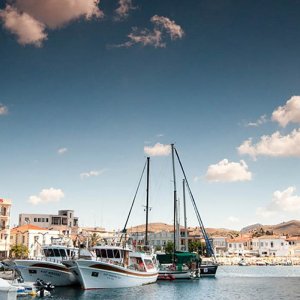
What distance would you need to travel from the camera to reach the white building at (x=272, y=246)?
17700cm

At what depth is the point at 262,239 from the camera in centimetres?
18188

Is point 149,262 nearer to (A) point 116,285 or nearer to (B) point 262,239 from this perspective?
(A) point 116,285

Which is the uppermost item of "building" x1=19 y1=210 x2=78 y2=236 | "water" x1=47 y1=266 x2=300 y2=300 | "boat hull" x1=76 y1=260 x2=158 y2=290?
"building" x1=19 y1=210 x2=78 y2=236

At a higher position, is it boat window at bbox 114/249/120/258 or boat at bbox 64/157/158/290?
boat window at bbox 114/249/120/258

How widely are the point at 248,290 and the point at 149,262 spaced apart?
13.4 meters

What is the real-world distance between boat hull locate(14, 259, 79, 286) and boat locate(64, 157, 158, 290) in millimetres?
1209

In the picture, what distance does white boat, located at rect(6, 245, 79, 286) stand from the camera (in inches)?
1886

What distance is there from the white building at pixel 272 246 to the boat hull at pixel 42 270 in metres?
144

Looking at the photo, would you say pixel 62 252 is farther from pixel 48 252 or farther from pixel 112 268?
pixel 112 268

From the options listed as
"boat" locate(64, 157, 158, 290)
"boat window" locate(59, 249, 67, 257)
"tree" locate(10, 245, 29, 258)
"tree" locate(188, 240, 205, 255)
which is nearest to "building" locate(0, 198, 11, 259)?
"tree" locate(10, 245, 29, 258)

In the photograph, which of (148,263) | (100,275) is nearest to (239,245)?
(148,263)

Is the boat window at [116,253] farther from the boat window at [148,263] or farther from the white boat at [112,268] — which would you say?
the boat window at [148,263]

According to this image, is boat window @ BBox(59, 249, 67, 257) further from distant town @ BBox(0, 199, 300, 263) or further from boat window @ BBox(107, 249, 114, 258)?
distant town @ BBox(0, 199, 300, 263)

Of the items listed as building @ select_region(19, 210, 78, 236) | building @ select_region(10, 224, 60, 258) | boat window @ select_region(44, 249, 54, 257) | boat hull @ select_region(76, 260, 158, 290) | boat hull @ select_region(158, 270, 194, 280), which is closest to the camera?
boat hull @ select_region(76, 260, 158, 290)
